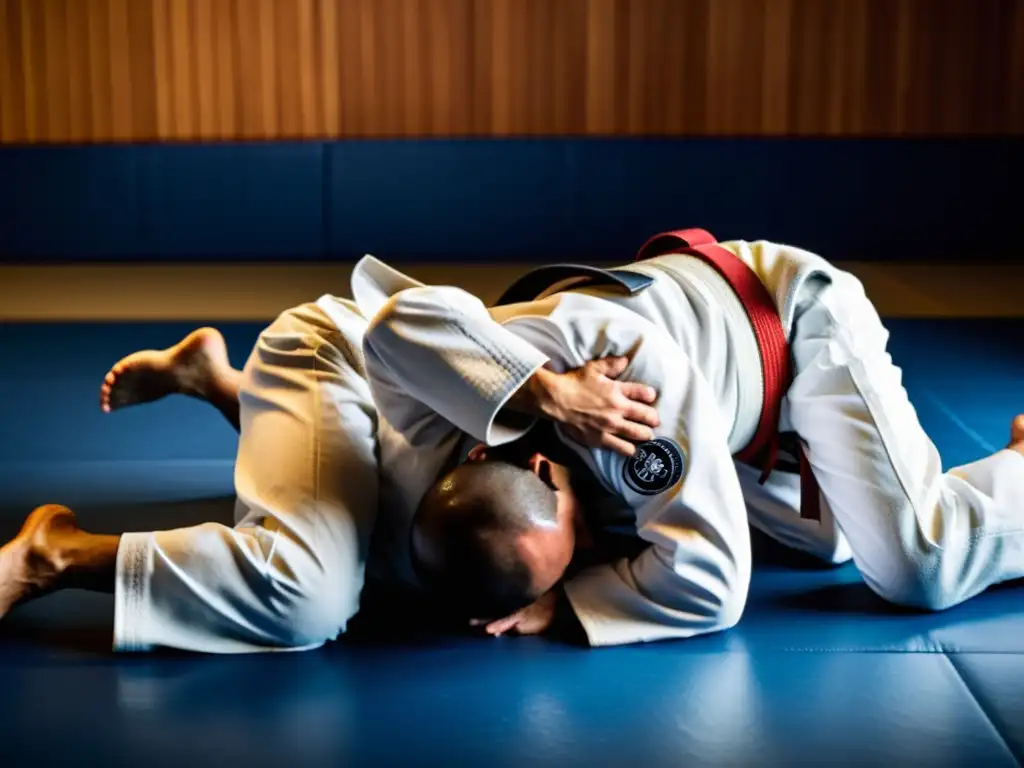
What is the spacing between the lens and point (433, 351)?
221 cm

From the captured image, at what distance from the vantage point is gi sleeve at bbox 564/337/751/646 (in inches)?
88.0

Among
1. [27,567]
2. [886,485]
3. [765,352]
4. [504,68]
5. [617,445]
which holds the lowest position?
[27,567]

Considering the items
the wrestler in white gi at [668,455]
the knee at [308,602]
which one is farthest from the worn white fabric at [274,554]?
the wrestler in white gi at [668,455]

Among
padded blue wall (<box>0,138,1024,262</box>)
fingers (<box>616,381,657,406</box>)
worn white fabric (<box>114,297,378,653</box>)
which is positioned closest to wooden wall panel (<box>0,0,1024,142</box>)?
padded blue wall (<box>0,138,1024,262</box>)

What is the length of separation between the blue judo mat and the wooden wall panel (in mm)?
3733

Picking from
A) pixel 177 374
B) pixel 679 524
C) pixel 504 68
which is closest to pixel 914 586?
pixel 679 524

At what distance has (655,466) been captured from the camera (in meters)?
2.24

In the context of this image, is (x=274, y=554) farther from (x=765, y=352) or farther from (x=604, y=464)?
(x=765, y=352)

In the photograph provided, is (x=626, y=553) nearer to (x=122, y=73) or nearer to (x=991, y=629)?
(x=991, y=629)

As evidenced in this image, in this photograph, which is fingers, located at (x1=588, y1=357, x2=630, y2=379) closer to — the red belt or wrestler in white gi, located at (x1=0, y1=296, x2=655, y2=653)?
wrestler in white gi, located at (x1=0, y1=296, x2=655, y2=653)

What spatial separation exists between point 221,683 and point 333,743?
0.94 ft

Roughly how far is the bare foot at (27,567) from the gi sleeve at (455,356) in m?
0.65

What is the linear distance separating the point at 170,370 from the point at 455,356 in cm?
115

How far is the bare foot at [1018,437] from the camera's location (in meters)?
2.71
